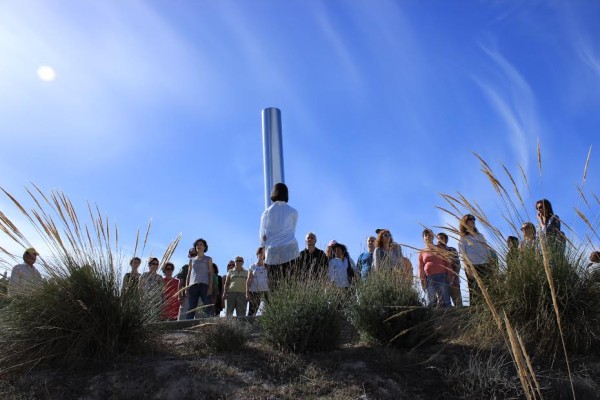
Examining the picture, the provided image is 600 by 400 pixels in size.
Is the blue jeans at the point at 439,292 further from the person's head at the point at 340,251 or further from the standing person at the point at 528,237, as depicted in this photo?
the person's head at the point at 340,251

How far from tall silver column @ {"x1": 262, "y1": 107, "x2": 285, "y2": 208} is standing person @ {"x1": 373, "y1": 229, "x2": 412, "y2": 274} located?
4013 millimetres

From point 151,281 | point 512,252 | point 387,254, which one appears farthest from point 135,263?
point 512,252

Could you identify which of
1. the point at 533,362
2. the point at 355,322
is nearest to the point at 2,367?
the point at 355,322

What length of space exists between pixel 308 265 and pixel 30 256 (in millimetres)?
3185

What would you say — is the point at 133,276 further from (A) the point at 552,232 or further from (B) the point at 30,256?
(A) the point at 552,232

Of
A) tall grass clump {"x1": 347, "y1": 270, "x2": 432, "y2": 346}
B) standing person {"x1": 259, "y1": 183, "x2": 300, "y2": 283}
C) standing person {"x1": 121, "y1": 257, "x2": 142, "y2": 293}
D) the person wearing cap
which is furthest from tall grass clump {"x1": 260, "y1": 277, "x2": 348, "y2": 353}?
the person wearing cap

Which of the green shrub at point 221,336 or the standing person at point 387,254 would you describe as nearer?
the green shrub at point 221,336

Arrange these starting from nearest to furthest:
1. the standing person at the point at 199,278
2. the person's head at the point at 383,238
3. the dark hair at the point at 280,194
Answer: the dark hair at the point at 280,194, the person's head at the point at 383,238, the standing person at the point at 199,278

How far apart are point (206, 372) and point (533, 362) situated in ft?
8.67

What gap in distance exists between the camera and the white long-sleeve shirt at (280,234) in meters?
6.41

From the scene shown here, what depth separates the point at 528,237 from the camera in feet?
15.9

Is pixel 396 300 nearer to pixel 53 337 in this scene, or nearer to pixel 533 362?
pixel 533 362

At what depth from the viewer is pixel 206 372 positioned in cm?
456

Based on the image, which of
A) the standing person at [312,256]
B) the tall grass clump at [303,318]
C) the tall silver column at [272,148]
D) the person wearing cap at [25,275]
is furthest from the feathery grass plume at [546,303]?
the tall silver column at [272,148]
